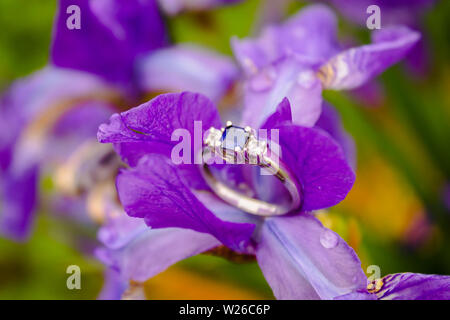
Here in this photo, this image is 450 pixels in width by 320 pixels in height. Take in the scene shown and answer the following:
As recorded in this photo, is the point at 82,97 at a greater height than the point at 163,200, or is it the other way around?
the point at 82,97

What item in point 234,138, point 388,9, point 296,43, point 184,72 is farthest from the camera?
point 388,9

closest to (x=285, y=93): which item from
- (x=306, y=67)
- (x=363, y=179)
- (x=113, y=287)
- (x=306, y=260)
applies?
(x=306, y=67)

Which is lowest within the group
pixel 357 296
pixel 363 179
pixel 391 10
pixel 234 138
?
pixel 357 296

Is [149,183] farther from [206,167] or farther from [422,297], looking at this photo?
[422,297]

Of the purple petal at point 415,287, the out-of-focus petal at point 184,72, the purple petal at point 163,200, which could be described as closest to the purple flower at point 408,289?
the purple petal at point 415,287

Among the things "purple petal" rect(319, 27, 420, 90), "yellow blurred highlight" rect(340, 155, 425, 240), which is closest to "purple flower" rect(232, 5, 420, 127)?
"purple petal" rect(319, 27, 420, 90)

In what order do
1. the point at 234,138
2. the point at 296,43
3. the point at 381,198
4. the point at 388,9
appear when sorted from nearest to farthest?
the point at 234,138, the point at 296,43, the point at 388,9, the point at 381,198

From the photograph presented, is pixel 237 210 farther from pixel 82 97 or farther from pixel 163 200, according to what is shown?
pixel 82 97
